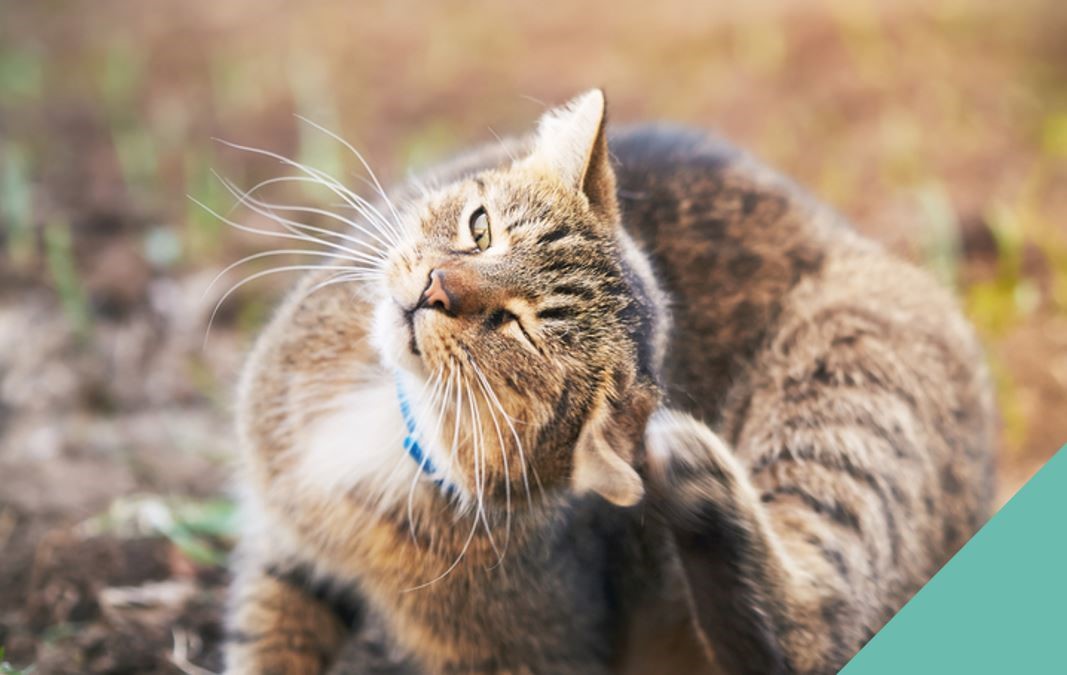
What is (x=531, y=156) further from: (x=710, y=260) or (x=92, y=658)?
(x=92, y=658)

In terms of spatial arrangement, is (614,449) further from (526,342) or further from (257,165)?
(257,165)

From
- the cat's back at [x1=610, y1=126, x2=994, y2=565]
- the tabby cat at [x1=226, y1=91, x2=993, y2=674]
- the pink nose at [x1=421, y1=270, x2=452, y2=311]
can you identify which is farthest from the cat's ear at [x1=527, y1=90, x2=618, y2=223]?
the pink nose at [x1=421, y1=270, x2=452, y2=311]

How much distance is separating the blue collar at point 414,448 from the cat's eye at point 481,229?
23 centimetres

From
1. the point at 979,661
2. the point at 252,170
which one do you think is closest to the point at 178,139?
the point at 252,170

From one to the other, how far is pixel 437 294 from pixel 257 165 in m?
1.82

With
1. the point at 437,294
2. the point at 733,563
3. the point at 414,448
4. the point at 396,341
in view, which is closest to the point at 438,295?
the point at 437,294

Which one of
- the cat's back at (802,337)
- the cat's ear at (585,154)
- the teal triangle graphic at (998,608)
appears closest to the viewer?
the teal triangle graphic at (998,608)

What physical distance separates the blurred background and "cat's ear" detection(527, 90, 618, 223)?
385 millimetres

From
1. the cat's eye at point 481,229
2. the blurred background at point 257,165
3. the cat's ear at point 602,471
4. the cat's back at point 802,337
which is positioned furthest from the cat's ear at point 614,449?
the blurred background at point 257,165

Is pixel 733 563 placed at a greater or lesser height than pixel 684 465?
lesser

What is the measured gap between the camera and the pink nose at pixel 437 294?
155cm

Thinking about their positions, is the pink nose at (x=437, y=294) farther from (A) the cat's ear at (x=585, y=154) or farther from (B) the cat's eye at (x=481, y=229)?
(A) the cat's ear at (x=585, y=154)

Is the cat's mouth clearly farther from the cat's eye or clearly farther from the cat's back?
the cat's back

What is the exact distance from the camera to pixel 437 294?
5.09ft
